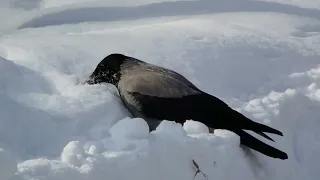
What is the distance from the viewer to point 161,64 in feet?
15.4

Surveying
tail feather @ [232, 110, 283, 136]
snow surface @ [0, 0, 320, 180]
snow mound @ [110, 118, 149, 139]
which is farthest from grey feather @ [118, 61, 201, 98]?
snow mound @ [110, 118, 149, 139]

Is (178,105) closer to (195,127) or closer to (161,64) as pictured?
(195,127)

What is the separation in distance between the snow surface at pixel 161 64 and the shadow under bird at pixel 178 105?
0.33ft

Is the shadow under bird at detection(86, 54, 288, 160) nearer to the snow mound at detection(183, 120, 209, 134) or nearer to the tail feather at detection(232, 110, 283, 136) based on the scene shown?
the tail feather at detection(232, 110, 283, 136)

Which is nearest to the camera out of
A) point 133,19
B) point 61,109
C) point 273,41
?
point 61,109

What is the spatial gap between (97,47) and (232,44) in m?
1.12

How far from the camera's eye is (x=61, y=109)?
3.54m

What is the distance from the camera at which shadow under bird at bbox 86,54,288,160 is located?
376 centimetres

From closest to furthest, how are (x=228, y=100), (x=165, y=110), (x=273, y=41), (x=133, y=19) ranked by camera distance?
(x=165, y=110), (x=228, y=100), (x=273, y=41), (x=133, y=19)

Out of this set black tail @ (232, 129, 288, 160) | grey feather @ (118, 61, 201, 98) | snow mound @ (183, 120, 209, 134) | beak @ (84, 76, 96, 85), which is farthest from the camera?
beak @ (84, 76, 96, 85)

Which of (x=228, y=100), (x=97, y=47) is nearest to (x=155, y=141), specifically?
(x=228, y=100)

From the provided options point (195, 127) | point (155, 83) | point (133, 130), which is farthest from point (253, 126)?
point (133, 130)

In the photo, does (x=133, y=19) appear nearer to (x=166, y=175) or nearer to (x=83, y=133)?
(x=83, y=133)

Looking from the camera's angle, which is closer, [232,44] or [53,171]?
[53,171]
